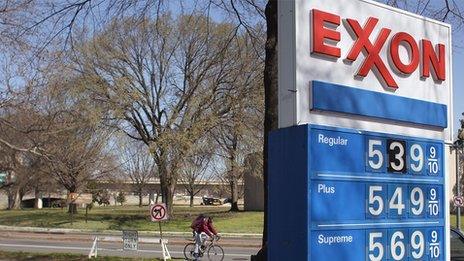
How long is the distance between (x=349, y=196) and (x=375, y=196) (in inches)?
13.5

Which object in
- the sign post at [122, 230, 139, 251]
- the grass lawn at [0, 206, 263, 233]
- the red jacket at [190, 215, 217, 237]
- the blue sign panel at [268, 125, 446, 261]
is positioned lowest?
the grass lawn at [0, 206, 263, 233]

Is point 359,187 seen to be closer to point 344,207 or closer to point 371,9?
point 344,207

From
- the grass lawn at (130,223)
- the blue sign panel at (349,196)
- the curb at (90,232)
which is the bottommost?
the curb at (90,232)

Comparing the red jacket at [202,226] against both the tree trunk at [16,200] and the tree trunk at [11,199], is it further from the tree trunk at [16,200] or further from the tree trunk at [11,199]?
the tree trunk at [11,199]

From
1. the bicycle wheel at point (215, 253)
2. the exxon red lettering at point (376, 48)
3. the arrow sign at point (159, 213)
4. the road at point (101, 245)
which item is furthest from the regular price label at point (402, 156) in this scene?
the road at point (101, 245)

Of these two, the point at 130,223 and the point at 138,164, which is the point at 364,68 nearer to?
the point at 130,223

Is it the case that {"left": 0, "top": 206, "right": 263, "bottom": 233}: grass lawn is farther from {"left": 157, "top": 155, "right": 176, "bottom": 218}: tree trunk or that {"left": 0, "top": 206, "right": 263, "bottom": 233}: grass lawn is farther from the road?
the road

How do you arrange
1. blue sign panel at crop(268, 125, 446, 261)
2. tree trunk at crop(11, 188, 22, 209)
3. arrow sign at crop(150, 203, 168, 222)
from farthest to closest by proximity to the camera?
tree trunk at crop(11, 188, 22, 209)
arrow sign at crop(150, 203, 168, 222)
blue sign panel at crop(268, 125, 446, 261)

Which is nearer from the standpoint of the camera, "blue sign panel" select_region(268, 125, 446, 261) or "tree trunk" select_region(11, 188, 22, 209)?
Result: "blue sign panel" select_region(268, 125, 446, 261)

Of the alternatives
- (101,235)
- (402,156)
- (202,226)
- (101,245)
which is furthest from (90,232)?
(402,156)

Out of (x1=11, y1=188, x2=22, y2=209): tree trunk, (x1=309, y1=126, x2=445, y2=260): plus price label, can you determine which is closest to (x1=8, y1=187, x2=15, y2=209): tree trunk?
(x1=11, y1=188, x2=22, y2=209): tree trunk

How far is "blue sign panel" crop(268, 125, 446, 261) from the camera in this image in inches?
189

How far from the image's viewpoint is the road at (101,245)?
76.9ft

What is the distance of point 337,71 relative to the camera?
526 cm
